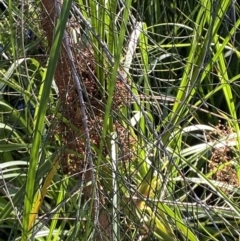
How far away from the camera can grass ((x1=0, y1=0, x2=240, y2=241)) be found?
0.59 meters

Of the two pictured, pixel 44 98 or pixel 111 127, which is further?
pixel 111 127

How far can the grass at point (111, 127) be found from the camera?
586 millimetres

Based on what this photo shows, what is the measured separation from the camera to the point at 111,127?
83 centimetres

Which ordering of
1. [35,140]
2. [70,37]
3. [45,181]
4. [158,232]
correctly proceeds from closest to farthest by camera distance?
[35,140] < [70,37] < [45,181] < [158,232]

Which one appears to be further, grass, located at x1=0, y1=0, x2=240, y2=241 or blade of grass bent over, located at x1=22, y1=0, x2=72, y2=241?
grass, located at x1=0, y1=0, x2=240, y2=241

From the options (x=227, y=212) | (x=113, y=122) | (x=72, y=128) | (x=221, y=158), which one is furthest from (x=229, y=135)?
(x=72, y=128)

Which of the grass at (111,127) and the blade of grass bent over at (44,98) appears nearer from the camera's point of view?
the blade of grass bent over at (44,98)

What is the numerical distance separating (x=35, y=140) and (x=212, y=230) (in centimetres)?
84

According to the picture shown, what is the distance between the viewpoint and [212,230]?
127 cm

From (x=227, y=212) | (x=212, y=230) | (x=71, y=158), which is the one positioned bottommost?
(x=212, y=230)

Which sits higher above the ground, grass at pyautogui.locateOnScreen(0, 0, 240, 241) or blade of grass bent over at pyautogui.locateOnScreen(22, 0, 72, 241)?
blade of grass bent over at pyautogui.locateOnScreen(22, 0, 72, 241)

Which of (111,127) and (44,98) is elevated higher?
(44,98)

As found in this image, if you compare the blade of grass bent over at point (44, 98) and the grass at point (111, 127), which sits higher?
the blade of grass bent over at point (44, 98)

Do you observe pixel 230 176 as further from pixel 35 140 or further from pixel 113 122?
pixel 35 140
